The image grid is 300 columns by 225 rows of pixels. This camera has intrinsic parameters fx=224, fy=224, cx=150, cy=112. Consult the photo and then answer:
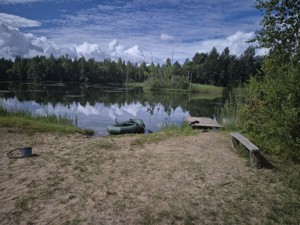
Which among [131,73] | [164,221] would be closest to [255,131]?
[164,221]

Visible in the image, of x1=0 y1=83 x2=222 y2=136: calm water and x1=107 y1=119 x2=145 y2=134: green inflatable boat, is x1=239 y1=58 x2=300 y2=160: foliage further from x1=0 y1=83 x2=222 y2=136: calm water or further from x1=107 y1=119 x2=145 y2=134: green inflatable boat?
x1=107 y1=119 x2=145 y2=134: green inflatable boat

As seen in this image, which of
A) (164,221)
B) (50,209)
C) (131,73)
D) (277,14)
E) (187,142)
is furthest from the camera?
(131,73)

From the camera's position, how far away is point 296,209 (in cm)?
305

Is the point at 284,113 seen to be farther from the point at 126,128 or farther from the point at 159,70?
the point at 159,70

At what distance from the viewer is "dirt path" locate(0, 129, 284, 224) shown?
9.38ft

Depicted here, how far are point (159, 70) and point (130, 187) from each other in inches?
2396

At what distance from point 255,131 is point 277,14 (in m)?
2.77

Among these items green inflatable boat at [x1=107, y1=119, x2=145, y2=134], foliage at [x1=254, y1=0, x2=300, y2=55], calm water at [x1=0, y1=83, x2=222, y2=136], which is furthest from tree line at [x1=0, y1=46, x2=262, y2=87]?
foliage at [x1=254, y1=0, x2=300, y2=55]

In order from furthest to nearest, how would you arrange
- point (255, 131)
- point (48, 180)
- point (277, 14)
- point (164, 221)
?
point (255, 131) → point (277, 14) → point (48, 180) → point (164, 221)

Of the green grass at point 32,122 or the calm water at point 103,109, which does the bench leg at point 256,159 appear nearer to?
the calm water at point 103,109

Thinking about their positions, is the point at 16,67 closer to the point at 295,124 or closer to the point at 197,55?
the point at 197,55

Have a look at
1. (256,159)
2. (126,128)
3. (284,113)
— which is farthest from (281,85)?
(126,128)

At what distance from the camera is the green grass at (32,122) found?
26.8 feet

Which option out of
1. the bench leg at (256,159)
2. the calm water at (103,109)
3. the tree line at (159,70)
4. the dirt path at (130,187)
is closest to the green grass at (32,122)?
the calm water at (103,109)
